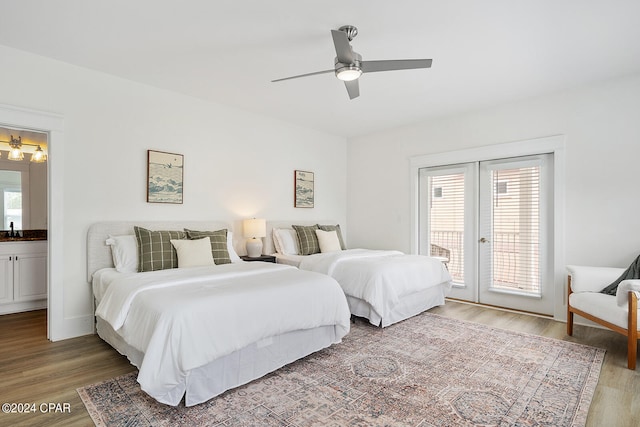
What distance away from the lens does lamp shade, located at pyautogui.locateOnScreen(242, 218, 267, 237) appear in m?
4.67

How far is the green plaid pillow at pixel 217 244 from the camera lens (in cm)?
379

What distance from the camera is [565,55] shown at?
3.21 m

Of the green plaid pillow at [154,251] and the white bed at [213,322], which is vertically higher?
the green plaid pillow at [154,251]

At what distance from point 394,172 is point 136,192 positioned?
Answer: 3.87m

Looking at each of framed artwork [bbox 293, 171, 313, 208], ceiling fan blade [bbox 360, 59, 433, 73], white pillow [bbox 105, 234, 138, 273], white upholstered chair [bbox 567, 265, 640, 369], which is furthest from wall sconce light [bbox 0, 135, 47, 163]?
white upholstered chair [bbox 567, 265, 640, 369]

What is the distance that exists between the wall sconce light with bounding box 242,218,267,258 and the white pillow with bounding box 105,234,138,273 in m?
1.44

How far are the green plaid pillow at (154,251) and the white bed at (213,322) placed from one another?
0.79 feet

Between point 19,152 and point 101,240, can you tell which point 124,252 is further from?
point 19,152

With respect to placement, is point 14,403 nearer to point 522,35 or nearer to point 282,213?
point 282,213

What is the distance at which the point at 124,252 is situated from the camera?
3.46m

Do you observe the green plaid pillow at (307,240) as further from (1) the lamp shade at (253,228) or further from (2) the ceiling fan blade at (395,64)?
(2) the ceiling fan blade at (395,64)

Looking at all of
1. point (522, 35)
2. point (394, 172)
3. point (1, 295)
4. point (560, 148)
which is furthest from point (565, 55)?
point (1, 295)

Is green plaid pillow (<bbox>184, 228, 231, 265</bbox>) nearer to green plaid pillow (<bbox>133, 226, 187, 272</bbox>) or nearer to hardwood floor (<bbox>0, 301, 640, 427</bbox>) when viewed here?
green plaid pillow (<bbox>133, 226, 187, 272</bbox>)

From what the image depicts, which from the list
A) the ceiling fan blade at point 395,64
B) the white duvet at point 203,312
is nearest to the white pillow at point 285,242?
the white duvet at point 203,312
